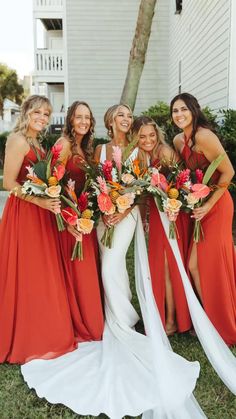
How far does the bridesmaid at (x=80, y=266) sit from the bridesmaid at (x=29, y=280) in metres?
0.20

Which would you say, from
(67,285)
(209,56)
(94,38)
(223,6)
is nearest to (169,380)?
(67,285)

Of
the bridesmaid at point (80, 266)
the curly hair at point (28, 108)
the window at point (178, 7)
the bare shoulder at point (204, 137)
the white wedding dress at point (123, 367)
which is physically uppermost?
the window at point (178, 7)

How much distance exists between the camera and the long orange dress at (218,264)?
12.1 ft

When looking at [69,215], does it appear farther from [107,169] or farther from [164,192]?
[164,192]

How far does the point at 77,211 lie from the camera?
333 centimetres

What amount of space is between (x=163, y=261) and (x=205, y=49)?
7426mm

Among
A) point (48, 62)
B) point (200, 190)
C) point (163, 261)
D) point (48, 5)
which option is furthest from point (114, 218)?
point (48, 5)

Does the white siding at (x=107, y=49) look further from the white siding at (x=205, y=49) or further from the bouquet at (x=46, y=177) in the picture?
the bouquet at (x=46, y=177)

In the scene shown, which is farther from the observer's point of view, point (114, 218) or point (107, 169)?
point (114, 218)

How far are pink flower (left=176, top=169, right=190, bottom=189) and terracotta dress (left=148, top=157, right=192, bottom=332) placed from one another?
0.44 meters

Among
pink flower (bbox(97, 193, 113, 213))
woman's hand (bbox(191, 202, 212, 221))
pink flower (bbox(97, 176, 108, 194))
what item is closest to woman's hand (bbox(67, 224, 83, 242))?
pink flower (bbox(97, 193, 113, 213))

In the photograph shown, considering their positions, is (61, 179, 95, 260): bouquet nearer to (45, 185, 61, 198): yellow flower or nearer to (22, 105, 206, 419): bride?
(45, 185, 61, 198): yellow flower

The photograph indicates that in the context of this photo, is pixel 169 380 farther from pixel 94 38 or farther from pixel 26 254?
pixel 94 38

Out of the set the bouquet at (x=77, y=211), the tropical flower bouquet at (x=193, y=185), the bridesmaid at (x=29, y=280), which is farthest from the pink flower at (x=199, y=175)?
the bridesmaid at (x=29, y=280)
